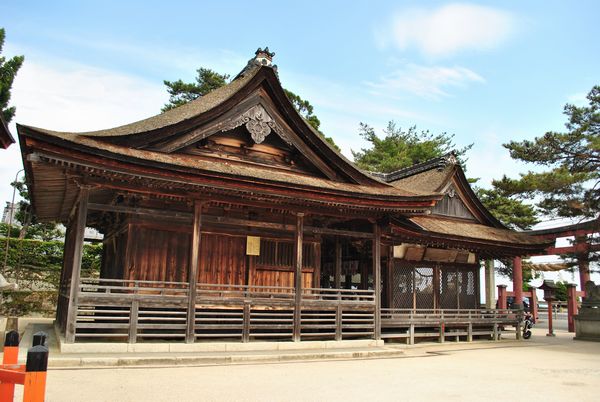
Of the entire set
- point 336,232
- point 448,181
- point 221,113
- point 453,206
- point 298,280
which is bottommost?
point 298,280

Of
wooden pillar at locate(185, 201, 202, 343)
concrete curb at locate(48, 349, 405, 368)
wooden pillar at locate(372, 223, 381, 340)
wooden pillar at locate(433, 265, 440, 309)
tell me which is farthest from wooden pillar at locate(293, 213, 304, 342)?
wooden pillar at locate(433, 265, 440, 309)

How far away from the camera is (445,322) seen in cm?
1872

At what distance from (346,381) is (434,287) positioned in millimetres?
11037

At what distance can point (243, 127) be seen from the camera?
15.5 meters

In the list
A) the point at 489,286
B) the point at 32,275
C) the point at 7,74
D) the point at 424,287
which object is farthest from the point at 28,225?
the point at 489,286

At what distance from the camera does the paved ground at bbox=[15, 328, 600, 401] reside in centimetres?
797

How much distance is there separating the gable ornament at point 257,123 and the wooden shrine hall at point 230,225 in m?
0.04

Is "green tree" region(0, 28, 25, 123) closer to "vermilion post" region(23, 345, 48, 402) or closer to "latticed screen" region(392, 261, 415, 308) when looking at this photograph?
"latticed screen" region(392, 261, 415, 308)

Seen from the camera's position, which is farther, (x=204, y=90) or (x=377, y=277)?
(x=204, y=90)

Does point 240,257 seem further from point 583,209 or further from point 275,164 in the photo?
point 583,209

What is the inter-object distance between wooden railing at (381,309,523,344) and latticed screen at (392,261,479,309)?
358 mm

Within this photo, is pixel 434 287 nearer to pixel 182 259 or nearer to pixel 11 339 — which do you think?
pixel 182 259

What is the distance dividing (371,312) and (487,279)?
15318 millimetres

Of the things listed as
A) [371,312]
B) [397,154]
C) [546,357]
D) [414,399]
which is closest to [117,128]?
[371,312]
